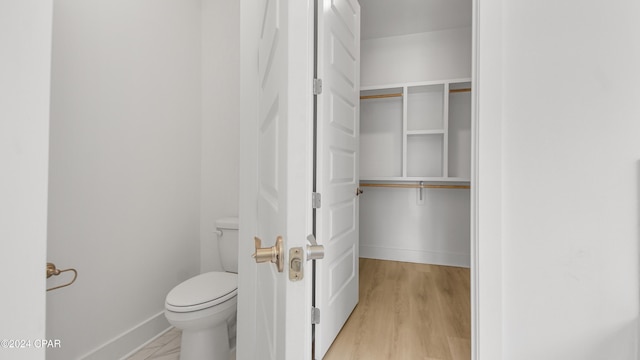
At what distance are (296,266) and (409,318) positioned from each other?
1702 mm

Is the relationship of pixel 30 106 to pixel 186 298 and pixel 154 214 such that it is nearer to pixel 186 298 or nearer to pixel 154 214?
pixel 186 298

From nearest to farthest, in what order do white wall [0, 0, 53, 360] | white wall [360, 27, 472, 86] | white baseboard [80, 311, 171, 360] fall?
white wall [0, 0, 53, 360], white baseboard [80, 311, 171, 360], white wall [360, 27, 472, 86]

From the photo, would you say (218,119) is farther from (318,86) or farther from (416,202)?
(416,202)

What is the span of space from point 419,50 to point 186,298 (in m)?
3.01

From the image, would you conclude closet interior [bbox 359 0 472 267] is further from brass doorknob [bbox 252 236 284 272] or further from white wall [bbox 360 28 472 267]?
brass doorknob [bbox 252 236 284 272]

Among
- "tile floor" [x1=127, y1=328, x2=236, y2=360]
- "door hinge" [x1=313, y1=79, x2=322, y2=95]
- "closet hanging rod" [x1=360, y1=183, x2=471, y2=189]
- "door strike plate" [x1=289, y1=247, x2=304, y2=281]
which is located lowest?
"tile floor" [x1=127, y1=328, x2=236, y2=360]

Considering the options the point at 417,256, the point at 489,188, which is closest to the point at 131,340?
the point at 489,188

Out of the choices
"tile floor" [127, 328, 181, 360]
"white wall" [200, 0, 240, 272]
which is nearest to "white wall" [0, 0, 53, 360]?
"tile floor" [127, 328, 181, 360]

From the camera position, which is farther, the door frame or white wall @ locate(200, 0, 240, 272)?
white wall @ locate(200, 0, 240, 272)

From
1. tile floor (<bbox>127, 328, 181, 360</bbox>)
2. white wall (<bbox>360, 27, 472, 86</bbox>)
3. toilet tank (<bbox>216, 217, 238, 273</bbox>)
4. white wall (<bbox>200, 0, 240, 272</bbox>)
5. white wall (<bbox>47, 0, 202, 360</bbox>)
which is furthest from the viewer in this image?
white wall (<bbox>360, 27, 472, 86</bbox>)

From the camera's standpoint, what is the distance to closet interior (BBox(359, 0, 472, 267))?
2.77m

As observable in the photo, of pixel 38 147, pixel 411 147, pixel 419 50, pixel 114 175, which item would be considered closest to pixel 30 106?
pixel 38 147

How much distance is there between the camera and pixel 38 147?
66cm

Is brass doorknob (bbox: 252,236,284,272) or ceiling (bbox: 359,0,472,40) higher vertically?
ceiling (bbox: 359,0,472,40)
